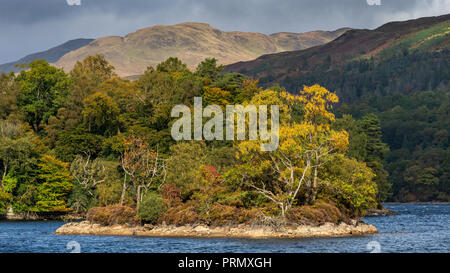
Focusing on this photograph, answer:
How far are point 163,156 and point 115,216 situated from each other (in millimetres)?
14719

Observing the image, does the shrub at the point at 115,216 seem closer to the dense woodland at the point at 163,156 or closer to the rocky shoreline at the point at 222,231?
the dense woodland at the point at 163,156

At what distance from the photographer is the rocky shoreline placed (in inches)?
2076

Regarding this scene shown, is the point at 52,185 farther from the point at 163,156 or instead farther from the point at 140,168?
the point at 140,168

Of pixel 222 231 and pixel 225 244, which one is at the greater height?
pixel 225 244

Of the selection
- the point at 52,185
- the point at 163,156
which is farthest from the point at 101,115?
the point at 163,156

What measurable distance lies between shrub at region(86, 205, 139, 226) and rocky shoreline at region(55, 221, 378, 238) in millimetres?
598

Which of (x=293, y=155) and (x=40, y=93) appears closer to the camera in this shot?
(x=293, y=155)

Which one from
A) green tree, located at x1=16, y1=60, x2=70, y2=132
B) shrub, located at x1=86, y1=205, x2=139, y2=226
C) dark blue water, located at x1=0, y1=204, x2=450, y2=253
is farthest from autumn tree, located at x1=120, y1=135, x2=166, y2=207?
green tree, located at x1=16, y1=60, x2=70, y2=132

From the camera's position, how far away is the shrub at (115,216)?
194ft

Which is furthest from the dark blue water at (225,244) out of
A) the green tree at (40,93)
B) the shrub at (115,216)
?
the green tree at (40,93)

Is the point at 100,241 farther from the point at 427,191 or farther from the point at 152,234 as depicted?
the point at 427,191

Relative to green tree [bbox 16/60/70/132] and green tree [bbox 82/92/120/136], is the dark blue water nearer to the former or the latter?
green tree [bbox 82/92/120/136]

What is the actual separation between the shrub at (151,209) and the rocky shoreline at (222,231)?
36.7 inches

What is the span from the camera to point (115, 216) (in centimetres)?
5984
